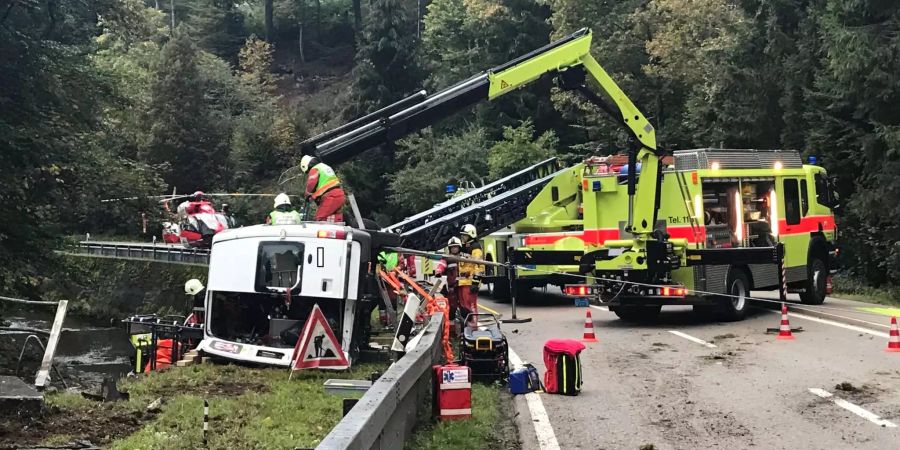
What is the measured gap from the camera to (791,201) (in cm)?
1767

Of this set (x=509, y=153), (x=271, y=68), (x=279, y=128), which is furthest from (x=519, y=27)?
(x=271, y=68)

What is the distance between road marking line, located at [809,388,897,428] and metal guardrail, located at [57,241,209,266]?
27032mm

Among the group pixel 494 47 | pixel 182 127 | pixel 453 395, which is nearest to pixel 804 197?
pixel 453 395

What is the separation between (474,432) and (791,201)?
12272mm

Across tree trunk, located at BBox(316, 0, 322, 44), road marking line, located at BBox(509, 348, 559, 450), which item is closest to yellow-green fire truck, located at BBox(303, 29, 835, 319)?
road marking line, located at BBox(509, 348, 559, 450)

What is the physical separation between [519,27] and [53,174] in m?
36.5

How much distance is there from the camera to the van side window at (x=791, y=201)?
17547 mm

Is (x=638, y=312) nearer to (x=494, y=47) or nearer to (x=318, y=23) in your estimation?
(x=494, y=47)

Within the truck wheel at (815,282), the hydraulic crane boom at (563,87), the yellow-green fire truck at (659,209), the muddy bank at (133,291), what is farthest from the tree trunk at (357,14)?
the truck wheel at (815,282)

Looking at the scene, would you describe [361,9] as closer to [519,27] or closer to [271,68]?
[271,68]

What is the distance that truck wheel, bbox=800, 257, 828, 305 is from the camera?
18.1 m

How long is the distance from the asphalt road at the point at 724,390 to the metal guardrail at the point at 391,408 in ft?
3.30

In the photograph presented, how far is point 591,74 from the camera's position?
58.2ft

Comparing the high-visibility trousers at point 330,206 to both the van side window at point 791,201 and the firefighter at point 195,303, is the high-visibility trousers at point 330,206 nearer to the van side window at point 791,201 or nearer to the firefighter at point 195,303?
the firefighter at point 195,303
